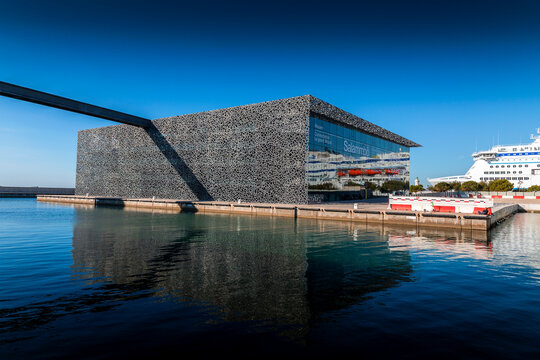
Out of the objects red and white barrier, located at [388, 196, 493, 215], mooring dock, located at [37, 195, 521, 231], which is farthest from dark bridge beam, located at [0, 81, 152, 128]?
red and white barrier, located at [388, 196, 493, 215]

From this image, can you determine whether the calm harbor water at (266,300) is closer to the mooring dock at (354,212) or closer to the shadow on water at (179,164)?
the mooring dock at (354,212)

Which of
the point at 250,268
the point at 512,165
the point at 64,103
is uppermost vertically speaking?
the point at 64,103

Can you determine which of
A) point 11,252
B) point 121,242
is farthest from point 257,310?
point 11,252

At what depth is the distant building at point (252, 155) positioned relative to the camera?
1517 inches

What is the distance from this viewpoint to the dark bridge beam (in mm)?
35312

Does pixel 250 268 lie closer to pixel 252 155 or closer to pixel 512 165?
pixel 252 155

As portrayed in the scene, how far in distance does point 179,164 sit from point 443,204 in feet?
126

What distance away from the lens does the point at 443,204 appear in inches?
1058

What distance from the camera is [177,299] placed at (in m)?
8.67

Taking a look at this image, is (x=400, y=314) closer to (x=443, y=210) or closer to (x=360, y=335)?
(x=360, y=335)

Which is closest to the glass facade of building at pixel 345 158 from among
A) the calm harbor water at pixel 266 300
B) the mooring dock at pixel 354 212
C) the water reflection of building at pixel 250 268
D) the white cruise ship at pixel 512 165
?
the mooring dock at pixel 354 212

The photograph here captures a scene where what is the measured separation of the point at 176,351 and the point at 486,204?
27470mm

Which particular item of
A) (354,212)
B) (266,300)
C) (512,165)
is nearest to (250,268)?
(266,300)

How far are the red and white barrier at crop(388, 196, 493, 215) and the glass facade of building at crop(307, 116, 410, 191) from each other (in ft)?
37.7
